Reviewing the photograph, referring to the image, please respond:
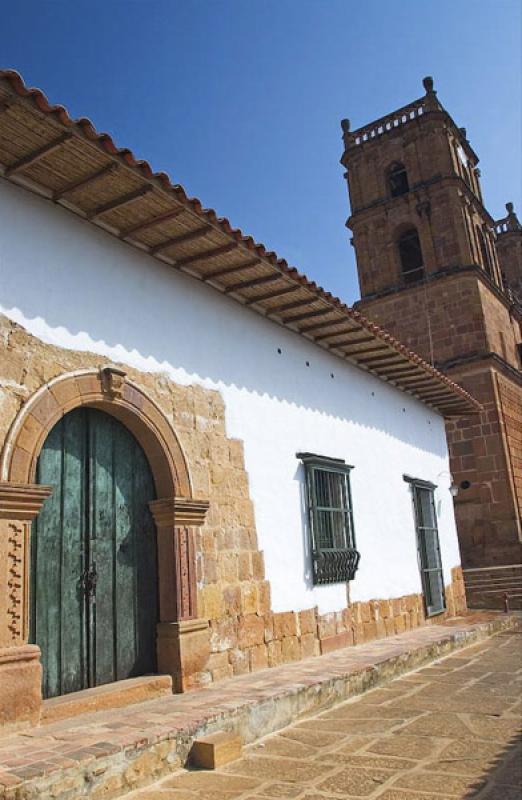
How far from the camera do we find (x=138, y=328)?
17.1ft

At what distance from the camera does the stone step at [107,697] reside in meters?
3.97

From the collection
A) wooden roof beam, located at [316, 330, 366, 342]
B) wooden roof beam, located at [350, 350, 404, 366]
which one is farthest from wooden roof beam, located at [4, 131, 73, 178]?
wooden roof beam, located at [350, 350, 404, 366]

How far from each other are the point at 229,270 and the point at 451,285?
1221 centimetres

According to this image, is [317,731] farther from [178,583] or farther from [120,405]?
[120,405]

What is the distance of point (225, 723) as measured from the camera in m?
4.06

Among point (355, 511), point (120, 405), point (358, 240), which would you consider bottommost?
point (355, 511)

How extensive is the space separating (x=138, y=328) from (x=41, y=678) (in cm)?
261

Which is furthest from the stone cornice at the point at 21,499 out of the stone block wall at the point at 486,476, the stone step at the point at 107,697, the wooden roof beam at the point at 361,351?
the stone block wall at the point at 486,476

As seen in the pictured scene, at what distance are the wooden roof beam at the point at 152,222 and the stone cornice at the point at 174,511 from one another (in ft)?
6.98

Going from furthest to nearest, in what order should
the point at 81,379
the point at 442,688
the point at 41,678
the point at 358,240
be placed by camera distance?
the point at 358,240, the point at 442,688, the point at 81,379, the point at 41,678

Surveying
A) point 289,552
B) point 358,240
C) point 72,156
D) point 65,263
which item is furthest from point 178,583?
point 358,240

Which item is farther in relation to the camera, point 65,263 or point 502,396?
point 502,396

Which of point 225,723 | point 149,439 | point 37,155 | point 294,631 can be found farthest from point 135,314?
point 294,631

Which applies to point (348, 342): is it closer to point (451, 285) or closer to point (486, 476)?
point (486, 476)
